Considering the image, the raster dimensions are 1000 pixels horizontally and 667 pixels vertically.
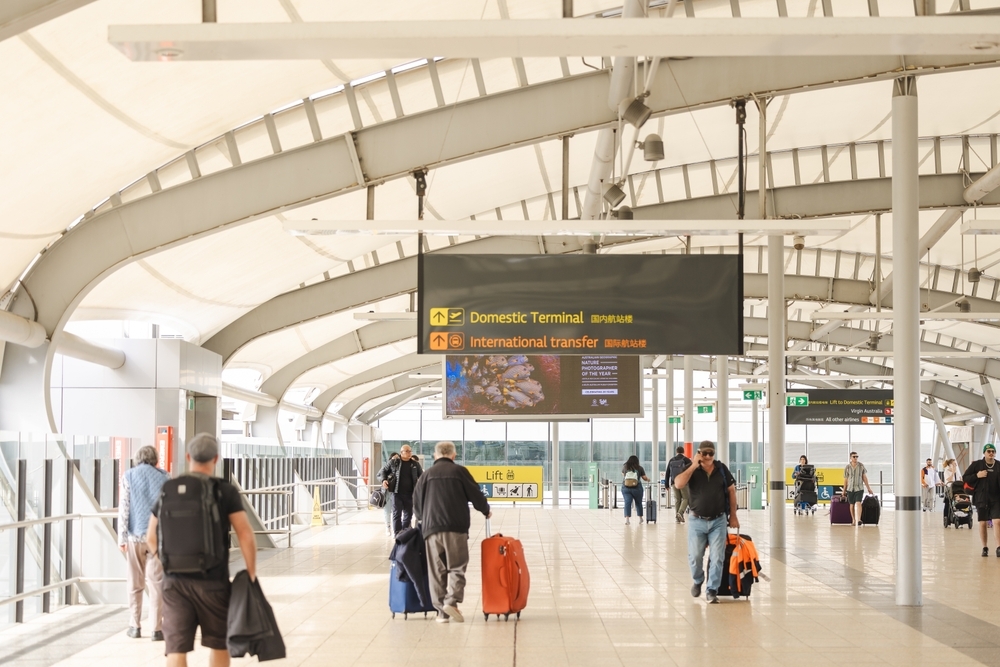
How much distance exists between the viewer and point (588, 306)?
34.7 ft

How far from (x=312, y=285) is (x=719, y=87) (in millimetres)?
11095

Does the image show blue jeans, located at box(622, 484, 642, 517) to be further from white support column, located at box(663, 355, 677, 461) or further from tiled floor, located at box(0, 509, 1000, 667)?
white support column, located at box(663, 355, 677, 461)

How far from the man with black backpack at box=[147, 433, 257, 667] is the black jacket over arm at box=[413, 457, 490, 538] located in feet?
12.8

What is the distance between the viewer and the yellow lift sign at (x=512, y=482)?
37750 mm

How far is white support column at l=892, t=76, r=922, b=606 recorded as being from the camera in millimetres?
10461

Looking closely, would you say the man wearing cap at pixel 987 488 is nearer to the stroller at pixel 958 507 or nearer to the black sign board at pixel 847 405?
the stroller at pixel 958 507

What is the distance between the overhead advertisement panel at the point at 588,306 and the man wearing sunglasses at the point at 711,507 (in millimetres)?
1111

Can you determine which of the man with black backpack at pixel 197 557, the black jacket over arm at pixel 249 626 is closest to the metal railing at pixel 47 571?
the man with black backpack at pixel 197 557

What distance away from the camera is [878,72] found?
10.3 metres

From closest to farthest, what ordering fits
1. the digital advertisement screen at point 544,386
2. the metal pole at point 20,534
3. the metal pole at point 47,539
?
the metal pole at point 20,534
the metal pole at point 47,539
the digital advertisement screen at point 544,386

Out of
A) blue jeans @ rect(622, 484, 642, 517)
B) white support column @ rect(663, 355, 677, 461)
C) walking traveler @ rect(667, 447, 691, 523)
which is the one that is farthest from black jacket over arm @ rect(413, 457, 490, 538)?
white support column @ rect(663, 355, 677, 461)

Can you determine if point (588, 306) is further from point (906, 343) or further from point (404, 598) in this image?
point (404, 598)

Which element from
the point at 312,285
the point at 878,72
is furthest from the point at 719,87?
the point at 312,285

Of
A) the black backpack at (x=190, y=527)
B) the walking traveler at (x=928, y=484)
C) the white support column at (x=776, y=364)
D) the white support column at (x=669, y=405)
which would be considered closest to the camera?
the black backpack at (x=190, y=527)
